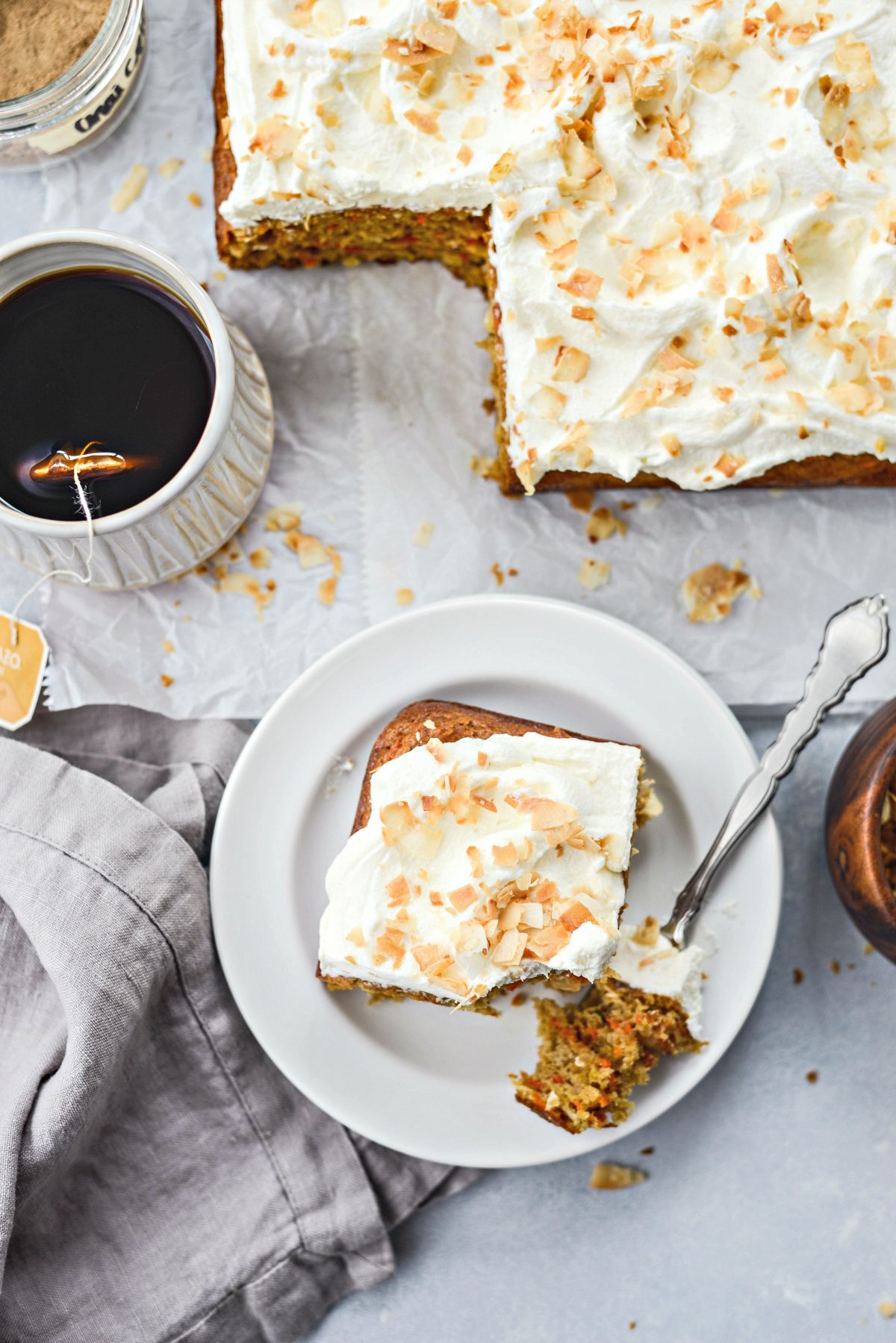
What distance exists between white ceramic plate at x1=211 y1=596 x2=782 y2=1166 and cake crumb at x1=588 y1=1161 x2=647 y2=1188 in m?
0.29

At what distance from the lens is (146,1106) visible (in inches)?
90.8

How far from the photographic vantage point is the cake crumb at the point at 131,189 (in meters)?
2.37

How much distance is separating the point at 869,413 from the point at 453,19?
105cm

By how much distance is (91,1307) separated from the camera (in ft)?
7.38

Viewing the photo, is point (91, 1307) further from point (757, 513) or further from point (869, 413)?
point (869, 413)

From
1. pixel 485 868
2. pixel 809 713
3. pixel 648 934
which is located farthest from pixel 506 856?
pixel 809 713

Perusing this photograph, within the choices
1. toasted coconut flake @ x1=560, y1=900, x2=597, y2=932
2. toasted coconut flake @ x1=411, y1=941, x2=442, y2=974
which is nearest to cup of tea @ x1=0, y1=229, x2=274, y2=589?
toasted coconut flake @ x1=411, y1=941, x2=442, y2=974

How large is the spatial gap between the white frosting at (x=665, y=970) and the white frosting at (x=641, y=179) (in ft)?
3.10

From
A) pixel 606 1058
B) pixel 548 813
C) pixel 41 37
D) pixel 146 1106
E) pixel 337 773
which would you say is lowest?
pixel 146 1106

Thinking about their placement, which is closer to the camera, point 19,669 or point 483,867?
point 483,867

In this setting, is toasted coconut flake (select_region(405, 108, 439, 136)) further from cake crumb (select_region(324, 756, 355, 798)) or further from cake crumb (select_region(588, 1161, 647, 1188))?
cake crumb (select_region(588, 1161, 647, 1188))

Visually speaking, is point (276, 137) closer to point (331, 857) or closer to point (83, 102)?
point (83, 102)

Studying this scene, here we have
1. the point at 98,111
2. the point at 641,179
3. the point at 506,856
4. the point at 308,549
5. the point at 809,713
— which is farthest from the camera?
the point at 308,549

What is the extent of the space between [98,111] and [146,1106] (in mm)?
2107
